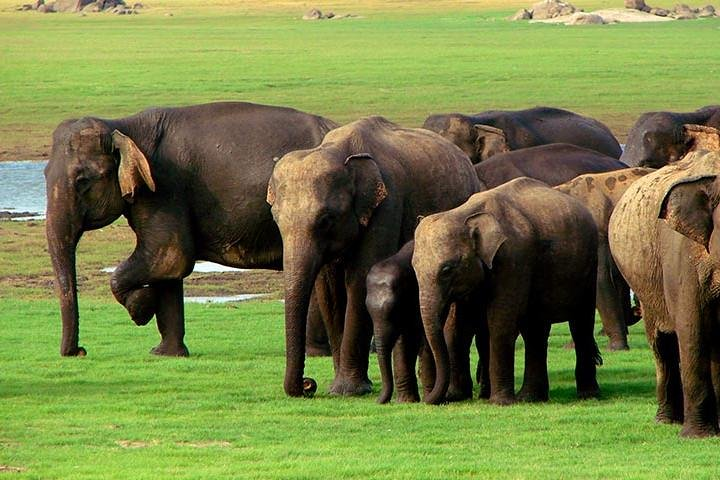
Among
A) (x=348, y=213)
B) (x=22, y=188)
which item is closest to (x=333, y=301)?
(x=348, y=213)

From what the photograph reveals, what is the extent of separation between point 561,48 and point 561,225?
60.0 meters

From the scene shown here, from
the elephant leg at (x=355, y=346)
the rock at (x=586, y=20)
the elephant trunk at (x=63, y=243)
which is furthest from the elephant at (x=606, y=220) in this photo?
the rock at (x=586, y=20)

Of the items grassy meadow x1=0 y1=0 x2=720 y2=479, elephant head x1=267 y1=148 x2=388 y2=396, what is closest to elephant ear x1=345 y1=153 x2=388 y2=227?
elephant head x1=267 y1=148 x2=388 y2=396

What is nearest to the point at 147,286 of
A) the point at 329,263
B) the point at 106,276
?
the point at 329,263

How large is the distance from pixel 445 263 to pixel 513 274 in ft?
1.90

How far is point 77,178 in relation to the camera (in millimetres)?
16312

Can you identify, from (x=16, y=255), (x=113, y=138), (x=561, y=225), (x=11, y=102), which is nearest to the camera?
(x=561, y=225)

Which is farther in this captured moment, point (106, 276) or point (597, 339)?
point (106, 276)

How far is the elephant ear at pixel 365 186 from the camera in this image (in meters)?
13.9

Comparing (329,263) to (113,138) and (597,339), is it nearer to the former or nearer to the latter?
(113,138)

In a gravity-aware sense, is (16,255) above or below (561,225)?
below

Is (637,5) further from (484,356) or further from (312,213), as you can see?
(312,213)

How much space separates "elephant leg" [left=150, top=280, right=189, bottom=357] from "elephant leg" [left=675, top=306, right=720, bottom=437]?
601 centimetres

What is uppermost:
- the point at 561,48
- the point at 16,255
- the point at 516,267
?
the point at 516,267
